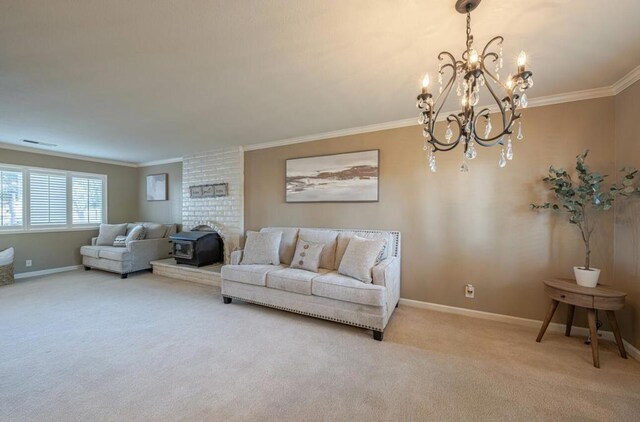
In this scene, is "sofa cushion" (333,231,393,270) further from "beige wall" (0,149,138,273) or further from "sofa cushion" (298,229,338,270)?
"beige wall" (0,149,138,273)

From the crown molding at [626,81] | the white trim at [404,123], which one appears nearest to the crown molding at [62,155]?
the white trim at [404,123]

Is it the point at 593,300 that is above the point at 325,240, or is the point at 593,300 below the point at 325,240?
below

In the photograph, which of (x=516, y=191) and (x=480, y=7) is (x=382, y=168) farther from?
(x=480, y=7)

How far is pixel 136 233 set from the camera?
16.5ft

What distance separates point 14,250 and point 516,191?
7.86 metres

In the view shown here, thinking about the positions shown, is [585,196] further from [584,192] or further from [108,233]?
[108,233]

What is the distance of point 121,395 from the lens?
67.6 inches

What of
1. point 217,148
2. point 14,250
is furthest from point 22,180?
point 217,148

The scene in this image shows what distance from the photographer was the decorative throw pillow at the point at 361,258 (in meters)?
2.72

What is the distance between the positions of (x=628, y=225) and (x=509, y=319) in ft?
4.49

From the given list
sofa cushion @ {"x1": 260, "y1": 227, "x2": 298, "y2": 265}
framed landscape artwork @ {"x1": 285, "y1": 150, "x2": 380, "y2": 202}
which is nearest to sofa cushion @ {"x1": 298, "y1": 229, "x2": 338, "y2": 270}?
sofa cushion @ {"x1": 260, "y1": 227, "x2": 298, "y2": 265}

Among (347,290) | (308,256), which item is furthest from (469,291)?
(308,256)

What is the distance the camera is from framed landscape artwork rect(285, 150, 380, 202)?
3.52 metres

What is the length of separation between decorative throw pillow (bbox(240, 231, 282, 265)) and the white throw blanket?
4.08 m
